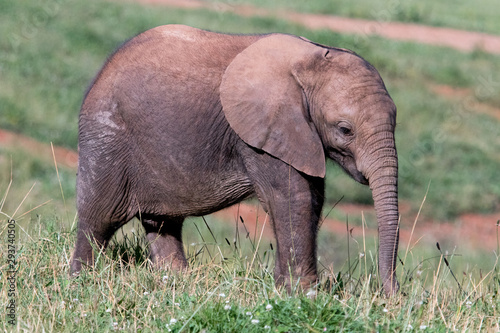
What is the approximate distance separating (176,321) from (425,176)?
46.3ft

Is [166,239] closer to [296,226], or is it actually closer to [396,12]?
[296,226]

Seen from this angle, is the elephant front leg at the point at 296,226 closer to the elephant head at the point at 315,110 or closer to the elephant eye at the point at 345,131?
the elephant head at the point at 315,110

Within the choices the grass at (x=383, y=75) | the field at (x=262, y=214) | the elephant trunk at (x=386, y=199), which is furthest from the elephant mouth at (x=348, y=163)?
the grass at (x=383, y=75)

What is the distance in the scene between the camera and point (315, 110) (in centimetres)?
561

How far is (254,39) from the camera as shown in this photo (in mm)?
6039

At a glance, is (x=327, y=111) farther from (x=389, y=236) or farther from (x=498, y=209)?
(x=498, y=209)

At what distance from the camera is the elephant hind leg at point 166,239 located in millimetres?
6645

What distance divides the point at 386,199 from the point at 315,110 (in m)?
0.79

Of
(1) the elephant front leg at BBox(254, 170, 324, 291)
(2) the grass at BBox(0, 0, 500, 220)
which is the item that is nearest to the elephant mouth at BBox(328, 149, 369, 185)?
(1) the elephant front leg at BBox(254, 170, 324, 291)

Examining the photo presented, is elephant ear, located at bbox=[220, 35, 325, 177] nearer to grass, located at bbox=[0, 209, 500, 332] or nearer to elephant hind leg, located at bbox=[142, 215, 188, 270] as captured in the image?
grass, located at bbox=[0, 209, 500, 332]

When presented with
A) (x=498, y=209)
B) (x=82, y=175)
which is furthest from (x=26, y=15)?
(x=82, y=175)

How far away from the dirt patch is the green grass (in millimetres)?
410

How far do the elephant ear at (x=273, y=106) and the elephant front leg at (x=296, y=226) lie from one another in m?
0.15

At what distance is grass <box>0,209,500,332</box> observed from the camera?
459 centimetres
